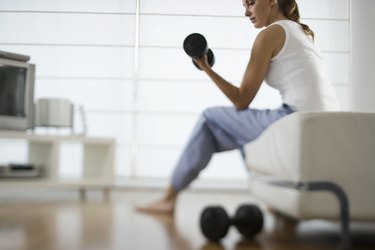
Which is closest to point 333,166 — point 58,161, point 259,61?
point 259,61

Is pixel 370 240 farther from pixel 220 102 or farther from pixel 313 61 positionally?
pixel 220 102

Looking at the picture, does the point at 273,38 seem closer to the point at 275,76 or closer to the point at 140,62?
the point at 275,76

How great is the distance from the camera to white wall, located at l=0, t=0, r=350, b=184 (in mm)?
4285

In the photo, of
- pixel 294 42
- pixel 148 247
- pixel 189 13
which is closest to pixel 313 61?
pixel 294 42

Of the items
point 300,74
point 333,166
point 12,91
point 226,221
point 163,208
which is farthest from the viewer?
point 12,91

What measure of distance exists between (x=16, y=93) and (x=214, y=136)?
1617 millimetres

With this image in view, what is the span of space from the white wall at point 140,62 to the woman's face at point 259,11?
2.20 meters

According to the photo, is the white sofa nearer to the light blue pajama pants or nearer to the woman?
the woman

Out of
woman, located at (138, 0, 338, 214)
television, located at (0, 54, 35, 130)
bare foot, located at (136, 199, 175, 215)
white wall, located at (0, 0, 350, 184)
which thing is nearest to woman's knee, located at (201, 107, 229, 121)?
woman, located at (138, 0, 338, 214)

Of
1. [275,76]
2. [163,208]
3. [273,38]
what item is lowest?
[163,208]

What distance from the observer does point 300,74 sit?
181cm

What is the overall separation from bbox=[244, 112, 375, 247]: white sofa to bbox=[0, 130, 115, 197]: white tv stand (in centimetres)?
202

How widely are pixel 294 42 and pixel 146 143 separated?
2.75m

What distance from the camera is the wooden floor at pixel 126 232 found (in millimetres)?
1458
